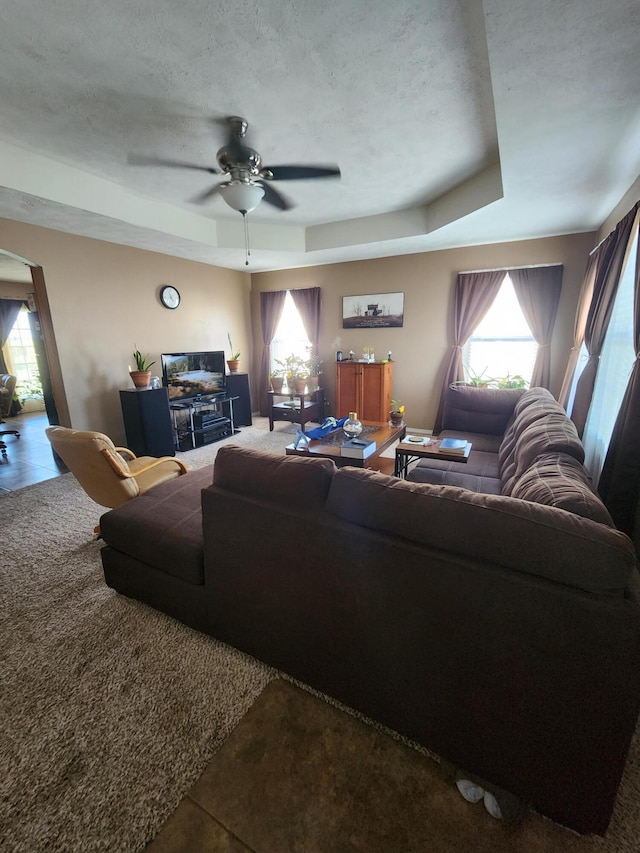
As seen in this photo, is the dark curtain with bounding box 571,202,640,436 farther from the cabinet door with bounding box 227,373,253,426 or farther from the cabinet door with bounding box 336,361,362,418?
the cabinet door with bounding box 227,373,253,426

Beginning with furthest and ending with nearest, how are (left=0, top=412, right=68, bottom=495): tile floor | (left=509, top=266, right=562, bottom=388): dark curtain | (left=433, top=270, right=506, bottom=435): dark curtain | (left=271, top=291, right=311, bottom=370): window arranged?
(left=271, top=291, right=311, bottom=370): window → (left=433, top=270, right=506, bottom=435): dark curtain → (left=509, top=266, right=562, bottom=388): dark curtain → (left=0, top=412, right=68, bottom=495): tile floor

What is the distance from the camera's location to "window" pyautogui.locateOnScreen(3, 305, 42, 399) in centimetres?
696

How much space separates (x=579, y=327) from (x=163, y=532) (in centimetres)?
450

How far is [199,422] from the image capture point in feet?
15.8

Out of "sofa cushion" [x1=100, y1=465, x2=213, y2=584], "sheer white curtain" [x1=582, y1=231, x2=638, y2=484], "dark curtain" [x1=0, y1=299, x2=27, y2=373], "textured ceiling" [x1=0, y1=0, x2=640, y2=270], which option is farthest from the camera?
"dark curtain" [x1=0, y1=299, x2=27, y2=373]

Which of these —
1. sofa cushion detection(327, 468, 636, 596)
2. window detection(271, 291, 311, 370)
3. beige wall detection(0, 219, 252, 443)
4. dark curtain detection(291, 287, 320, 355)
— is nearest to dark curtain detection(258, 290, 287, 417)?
window detection(271, 291, 311, 370)

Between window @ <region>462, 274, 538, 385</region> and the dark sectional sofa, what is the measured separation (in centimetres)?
329

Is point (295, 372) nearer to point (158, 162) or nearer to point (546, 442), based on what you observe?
point (158, 162)

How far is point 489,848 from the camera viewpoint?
992mm

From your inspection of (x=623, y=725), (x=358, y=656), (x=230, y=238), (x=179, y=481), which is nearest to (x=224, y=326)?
(x=230, y=238)

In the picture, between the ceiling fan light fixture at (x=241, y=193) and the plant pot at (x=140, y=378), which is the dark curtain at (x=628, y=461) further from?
the plant pot at (x=140, y=378)

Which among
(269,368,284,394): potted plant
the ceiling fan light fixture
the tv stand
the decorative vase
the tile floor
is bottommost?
the tile floor

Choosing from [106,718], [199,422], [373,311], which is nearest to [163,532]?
[106,718]

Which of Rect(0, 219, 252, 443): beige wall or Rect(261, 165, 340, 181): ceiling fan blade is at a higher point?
Rect(261, 165, 340, 181): ceiling fan blade
